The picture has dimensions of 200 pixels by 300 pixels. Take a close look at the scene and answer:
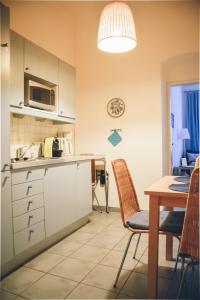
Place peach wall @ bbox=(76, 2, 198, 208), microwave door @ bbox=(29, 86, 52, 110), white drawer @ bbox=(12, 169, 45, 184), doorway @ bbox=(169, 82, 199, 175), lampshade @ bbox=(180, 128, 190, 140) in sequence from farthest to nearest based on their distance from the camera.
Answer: doorway @ bbox=(169, 82, 199, 175)
lampshade @ bbox=(180, 128, 190, 140)
peach wall @ bbox=(76, 2, 198, 208)
microwave door @ bbox=(29, 86, 52, 110)
white drawer @ bbox=(12, 169, 45, 184)

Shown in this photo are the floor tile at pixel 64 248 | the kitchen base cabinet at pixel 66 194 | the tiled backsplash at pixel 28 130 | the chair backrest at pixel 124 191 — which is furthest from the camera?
the tiled backsplash at pixel 28 130

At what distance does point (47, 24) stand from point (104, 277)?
10.9 feet

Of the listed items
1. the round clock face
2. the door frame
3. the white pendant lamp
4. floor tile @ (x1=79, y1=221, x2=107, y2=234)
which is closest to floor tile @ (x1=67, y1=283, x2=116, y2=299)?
floor tile @ (x1=79, y1=221, x2=107, y2=234)

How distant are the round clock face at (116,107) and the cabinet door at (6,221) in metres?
2.34

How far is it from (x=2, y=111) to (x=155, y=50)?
263cm

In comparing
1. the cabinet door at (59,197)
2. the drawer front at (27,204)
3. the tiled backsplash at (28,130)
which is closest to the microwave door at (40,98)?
the tiled backsplash at (28,130)

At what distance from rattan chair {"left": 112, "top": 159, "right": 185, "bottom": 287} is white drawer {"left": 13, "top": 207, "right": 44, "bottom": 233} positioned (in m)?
0.88

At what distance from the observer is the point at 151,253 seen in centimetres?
171

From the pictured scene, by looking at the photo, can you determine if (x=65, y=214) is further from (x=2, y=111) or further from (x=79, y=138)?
(x=79, y=138)

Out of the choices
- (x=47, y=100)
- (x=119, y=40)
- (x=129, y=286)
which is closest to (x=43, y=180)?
(x=47, y=100)

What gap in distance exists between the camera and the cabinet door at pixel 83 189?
3152mm

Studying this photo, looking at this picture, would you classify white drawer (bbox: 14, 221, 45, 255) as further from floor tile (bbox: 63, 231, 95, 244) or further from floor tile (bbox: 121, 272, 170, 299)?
floor tile (bbox: 121, 272, 170, 299)

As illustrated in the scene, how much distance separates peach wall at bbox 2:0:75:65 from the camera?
308 cm

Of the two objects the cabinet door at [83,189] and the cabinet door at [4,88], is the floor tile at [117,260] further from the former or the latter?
the cabinet door at [4,88]
